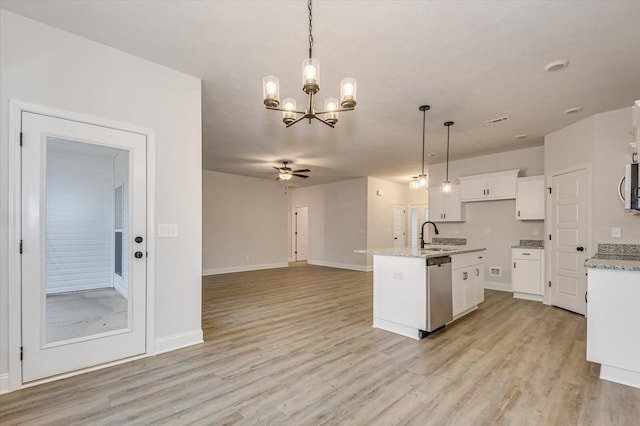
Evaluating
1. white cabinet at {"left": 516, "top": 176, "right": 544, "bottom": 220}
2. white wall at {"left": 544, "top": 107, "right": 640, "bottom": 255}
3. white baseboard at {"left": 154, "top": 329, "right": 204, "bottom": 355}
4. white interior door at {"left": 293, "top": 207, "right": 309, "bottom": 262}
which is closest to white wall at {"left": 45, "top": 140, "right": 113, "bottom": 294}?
white baseboard at {"left": 154, "top": 329, "right": 204, "bottom": 355}

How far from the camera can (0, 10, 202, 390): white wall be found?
224 cm

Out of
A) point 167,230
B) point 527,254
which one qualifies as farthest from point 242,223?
point 527,254

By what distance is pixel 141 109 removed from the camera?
282cm

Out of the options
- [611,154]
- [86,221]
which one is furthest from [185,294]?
[611,154]

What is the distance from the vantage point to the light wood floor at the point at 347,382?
1.99 meters

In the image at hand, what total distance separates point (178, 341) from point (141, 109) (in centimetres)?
225

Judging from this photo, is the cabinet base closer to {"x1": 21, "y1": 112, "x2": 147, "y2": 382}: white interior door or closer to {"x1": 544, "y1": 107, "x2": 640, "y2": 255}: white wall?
{"x1": 544, "y1": 107, "x2": 640, "y2": 255}: white wall

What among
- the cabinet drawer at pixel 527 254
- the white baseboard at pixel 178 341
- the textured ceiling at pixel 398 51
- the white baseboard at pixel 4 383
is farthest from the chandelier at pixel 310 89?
the cabinet drawer at pixel 527 254

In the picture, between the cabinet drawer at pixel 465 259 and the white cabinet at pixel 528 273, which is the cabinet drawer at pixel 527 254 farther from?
the cabinet drawer at pixel 465 259

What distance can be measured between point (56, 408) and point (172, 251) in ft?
4.47

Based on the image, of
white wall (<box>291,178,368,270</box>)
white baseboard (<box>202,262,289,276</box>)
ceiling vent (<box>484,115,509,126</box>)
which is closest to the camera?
ceiling vent (<box>484,115,509,126</box>)

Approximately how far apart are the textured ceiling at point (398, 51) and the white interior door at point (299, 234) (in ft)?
21.7

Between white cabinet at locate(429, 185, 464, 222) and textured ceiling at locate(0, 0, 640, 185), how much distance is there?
2085 millimetres

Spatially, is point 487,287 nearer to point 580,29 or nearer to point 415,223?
point 415,223
